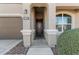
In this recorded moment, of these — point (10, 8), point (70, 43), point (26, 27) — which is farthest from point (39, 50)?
point (10, 8)

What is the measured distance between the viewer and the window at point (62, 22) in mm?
17609

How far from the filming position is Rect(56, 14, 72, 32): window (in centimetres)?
1761

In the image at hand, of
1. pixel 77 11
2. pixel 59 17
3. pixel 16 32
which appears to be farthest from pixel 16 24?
pixel 77 11

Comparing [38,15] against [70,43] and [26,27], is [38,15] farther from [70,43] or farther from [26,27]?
[70,43]

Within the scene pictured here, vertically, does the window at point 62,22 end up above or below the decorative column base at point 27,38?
above

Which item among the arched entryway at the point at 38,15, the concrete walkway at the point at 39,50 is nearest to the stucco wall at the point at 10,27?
the arched entryway at the point at 38,15

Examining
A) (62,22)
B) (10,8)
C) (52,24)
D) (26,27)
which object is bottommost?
(26,27)

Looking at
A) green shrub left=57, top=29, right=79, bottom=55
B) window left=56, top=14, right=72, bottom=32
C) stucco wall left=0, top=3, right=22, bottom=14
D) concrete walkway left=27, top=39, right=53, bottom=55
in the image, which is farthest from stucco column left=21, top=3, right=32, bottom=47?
green shrub left=57, top=29, right=79, bottom=55

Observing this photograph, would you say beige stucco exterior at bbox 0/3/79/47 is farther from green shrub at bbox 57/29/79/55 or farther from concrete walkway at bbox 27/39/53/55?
green shrub at bbox 57/29/79/55

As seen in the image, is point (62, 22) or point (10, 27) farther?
point (10, 27)

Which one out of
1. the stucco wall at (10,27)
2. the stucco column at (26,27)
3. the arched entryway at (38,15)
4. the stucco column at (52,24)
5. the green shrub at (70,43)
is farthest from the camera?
the stucco wall at (10,27)

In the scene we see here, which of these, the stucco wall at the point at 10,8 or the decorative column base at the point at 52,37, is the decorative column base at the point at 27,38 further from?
the stucco wall at the point at 10,8

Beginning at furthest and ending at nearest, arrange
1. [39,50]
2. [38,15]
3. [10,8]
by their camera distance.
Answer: [38,15] < [10,8] < [39,50]

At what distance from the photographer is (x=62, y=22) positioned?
1767 cm
